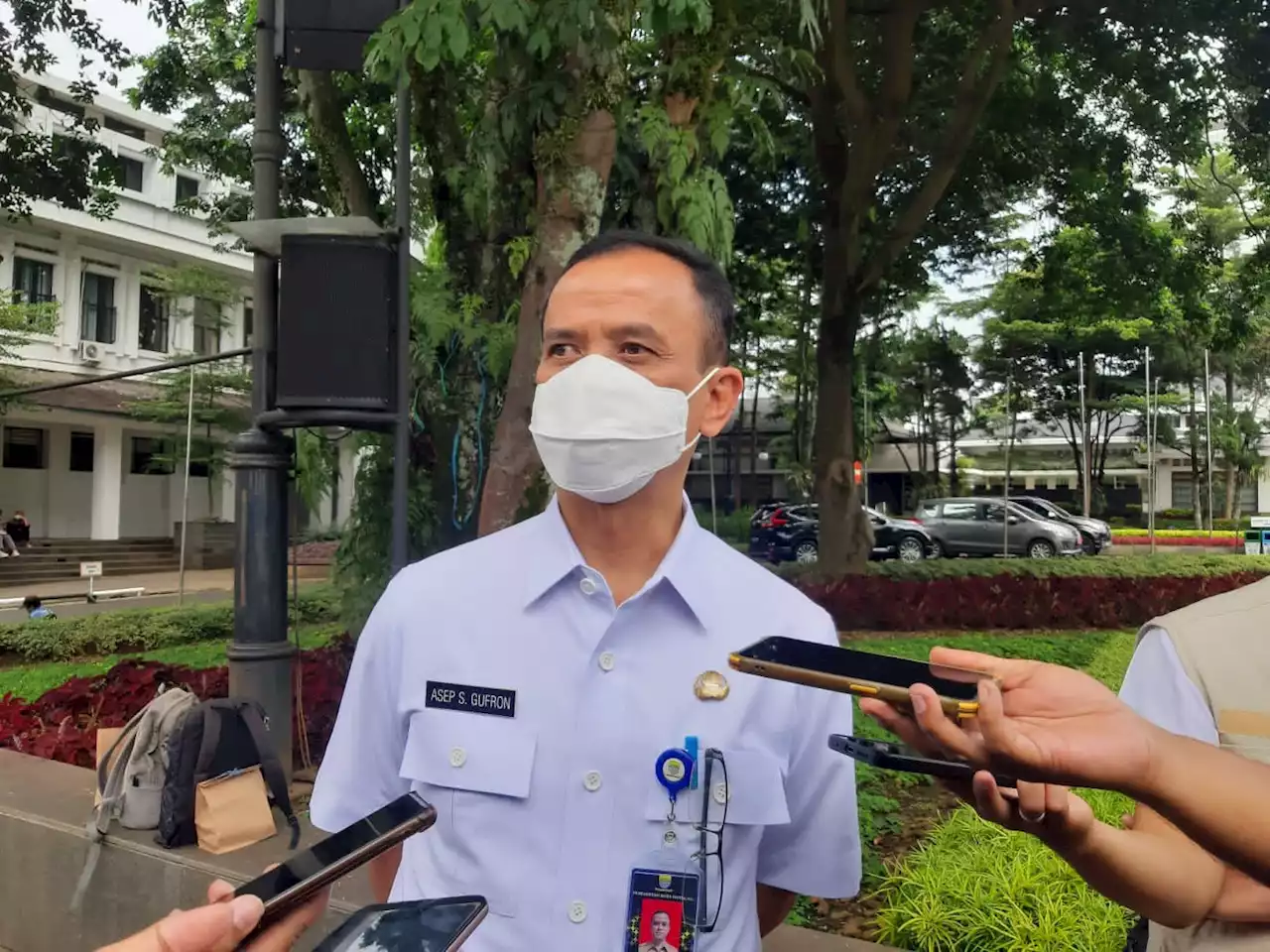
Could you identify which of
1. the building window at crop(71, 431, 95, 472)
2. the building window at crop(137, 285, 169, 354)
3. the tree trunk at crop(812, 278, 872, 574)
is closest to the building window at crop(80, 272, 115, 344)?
the building window at crop(137, 285, 169, 354)

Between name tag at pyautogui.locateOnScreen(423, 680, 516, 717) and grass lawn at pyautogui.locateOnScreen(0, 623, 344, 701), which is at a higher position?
name tag at pyautogui.locateOnScreen(423, 680, 516, 717)

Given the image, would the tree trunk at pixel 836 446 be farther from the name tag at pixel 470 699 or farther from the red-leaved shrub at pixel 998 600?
the name tag at pixel 470 699

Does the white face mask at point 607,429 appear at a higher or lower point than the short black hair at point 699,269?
lower

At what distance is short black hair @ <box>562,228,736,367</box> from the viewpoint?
1.66 metres

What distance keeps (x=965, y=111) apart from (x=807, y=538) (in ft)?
49.6

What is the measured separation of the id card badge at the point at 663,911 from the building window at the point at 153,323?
26302 millimetres

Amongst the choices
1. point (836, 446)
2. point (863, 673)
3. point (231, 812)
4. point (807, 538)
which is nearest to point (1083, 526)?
point (807, 538)

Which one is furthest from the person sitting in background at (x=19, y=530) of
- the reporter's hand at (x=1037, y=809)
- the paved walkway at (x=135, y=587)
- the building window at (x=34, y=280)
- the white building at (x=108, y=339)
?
the reporter's hand at (x=1037, y=809)

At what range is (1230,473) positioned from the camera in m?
36.4

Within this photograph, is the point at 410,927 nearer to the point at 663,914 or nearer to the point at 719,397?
the point at 663,914

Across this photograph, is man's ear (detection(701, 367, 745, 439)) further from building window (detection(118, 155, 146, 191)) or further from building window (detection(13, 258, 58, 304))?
building window (detection(118, 155, 146, 191))

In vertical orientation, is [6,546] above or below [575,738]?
below

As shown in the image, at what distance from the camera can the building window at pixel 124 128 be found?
80.7ft

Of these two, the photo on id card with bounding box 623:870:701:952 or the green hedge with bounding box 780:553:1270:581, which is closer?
the photo on id card with bounding box 623:870:701:952
